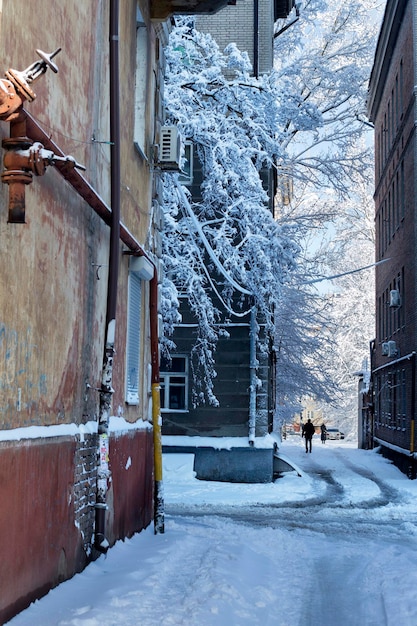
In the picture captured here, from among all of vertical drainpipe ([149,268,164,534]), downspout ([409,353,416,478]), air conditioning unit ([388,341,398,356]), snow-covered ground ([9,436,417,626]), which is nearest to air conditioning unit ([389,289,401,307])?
air conditioning unit ([388,341,398,356])

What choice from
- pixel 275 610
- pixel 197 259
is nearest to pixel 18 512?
pixel 275 610

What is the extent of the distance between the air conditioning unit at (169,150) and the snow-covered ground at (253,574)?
4937 millimetres

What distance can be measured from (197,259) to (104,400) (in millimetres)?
12735

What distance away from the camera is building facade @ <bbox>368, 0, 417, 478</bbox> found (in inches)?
1109

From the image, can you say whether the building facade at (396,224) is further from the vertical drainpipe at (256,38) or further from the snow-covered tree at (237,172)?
the vertical drainpipe at (256,38)

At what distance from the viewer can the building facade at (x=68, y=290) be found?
652 centimetres

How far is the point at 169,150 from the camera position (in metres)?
13.5

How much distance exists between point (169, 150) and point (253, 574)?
255 inches

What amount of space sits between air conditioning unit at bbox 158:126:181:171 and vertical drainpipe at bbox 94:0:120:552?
12.0ft

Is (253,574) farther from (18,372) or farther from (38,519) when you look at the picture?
(18,372)

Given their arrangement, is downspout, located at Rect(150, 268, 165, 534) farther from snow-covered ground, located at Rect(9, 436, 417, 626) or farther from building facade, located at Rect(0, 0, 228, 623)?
snow-covered ground, located at Rect(9, 436, 417, 626)

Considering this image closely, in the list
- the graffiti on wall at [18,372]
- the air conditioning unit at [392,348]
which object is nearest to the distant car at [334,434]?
the air conditioning unit at [392,348]

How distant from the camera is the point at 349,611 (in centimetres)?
820

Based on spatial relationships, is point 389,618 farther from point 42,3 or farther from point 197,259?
point 197,259
